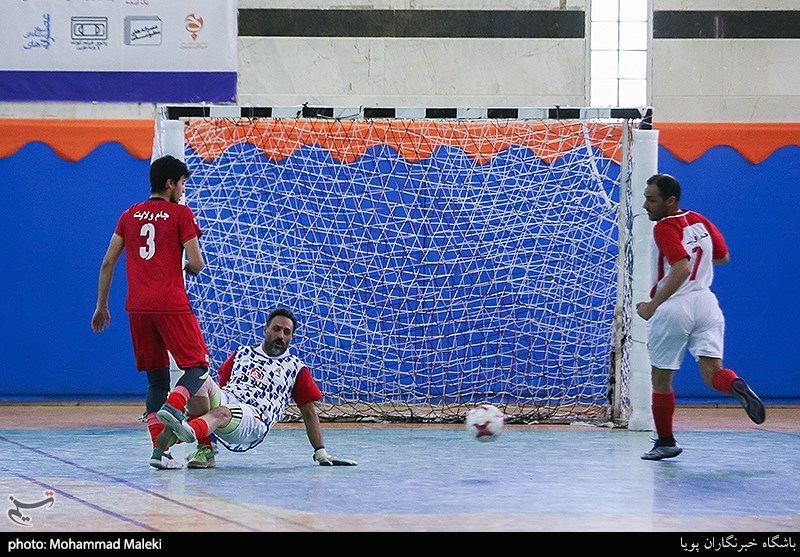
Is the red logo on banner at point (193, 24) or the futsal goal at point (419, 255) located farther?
the red logo on banner at point (193, 24)

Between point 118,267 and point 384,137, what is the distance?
304cm

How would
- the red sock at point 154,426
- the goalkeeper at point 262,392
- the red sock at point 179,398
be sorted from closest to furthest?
the red sock at point 179,398, the red sock at point 154,426, the goalkeeper at point 262,392

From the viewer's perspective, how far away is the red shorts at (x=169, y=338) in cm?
612

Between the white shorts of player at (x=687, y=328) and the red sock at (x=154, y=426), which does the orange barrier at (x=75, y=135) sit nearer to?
the red sock at (x=154, y=426)

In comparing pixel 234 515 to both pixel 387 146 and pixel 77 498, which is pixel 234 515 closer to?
pixel 77 498

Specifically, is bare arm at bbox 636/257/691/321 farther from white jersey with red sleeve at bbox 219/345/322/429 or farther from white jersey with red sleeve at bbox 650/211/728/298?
white jersey with red sleeve at bbox 219/345/322/429

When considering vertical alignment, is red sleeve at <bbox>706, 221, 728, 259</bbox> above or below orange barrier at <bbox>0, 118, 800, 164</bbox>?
below

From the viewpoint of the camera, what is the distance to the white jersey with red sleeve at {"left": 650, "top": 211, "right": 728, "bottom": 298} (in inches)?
271

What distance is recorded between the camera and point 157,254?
20.2ft

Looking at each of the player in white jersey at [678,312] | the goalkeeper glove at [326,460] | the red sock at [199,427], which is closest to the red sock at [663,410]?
the player in white jersey at [678,312]

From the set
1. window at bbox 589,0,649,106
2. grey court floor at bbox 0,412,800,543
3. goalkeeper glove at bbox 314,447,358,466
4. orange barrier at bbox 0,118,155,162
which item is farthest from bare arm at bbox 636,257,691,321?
orange barrier at bbox 0,118,155,162

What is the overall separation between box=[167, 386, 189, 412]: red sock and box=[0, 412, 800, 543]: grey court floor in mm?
416

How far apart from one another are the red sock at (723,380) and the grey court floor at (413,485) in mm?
498

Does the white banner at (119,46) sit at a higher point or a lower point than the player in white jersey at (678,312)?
higher
